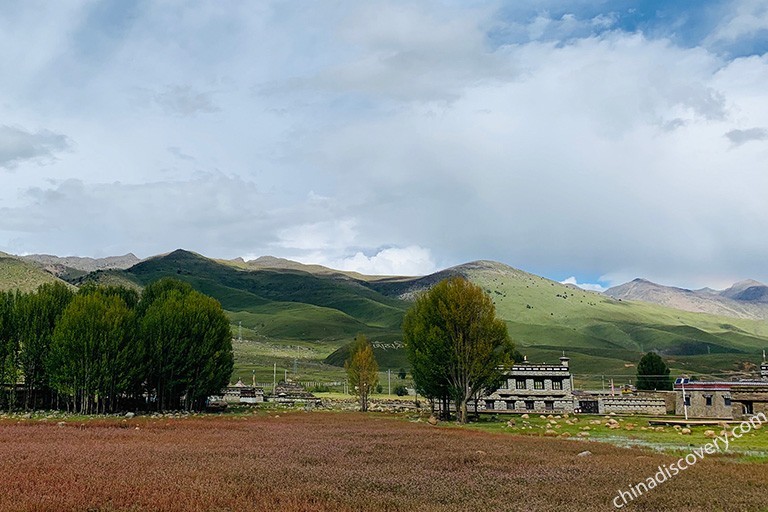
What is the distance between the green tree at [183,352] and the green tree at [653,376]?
3013 inches

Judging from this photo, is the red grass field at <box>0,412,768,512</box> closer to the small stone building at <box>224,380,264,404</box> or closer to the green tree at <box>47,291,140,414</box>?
the green tree at <box>47,291,140,414</box>

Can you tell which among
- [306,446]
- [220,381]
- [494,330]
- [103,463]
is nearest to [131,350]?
[220,381]

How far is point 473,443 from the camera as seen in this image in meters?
32.0

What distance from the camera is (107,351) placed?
6400cm

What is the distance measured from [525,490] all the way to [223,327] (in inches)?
2515

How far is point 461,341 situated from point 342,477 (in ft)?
141

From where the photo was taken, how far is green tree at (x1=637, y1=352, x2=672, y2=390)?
113 metres

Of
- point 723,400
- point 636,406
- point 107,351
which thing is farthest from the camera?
point 636,406

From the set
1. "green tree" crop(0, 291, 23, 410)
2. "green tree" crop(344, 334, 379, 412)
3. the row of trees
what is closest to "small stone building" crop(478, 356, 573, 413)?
"green tree" crop(344, 334, 379, 412)

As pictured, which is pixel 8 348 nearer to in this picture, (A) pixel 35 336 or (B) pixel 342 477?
(A) pixel 35 336

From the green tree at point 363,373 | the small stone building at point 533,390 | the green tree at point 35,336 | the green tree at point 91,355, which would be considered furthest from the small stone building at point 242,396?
the small stone building at point 533,390

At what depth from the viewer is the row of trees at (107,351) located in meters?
63.8

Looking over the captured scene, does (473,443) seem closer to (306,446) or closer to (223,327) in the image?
(306,446)

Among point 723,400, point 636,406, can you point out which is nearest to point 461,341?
point 723,400
